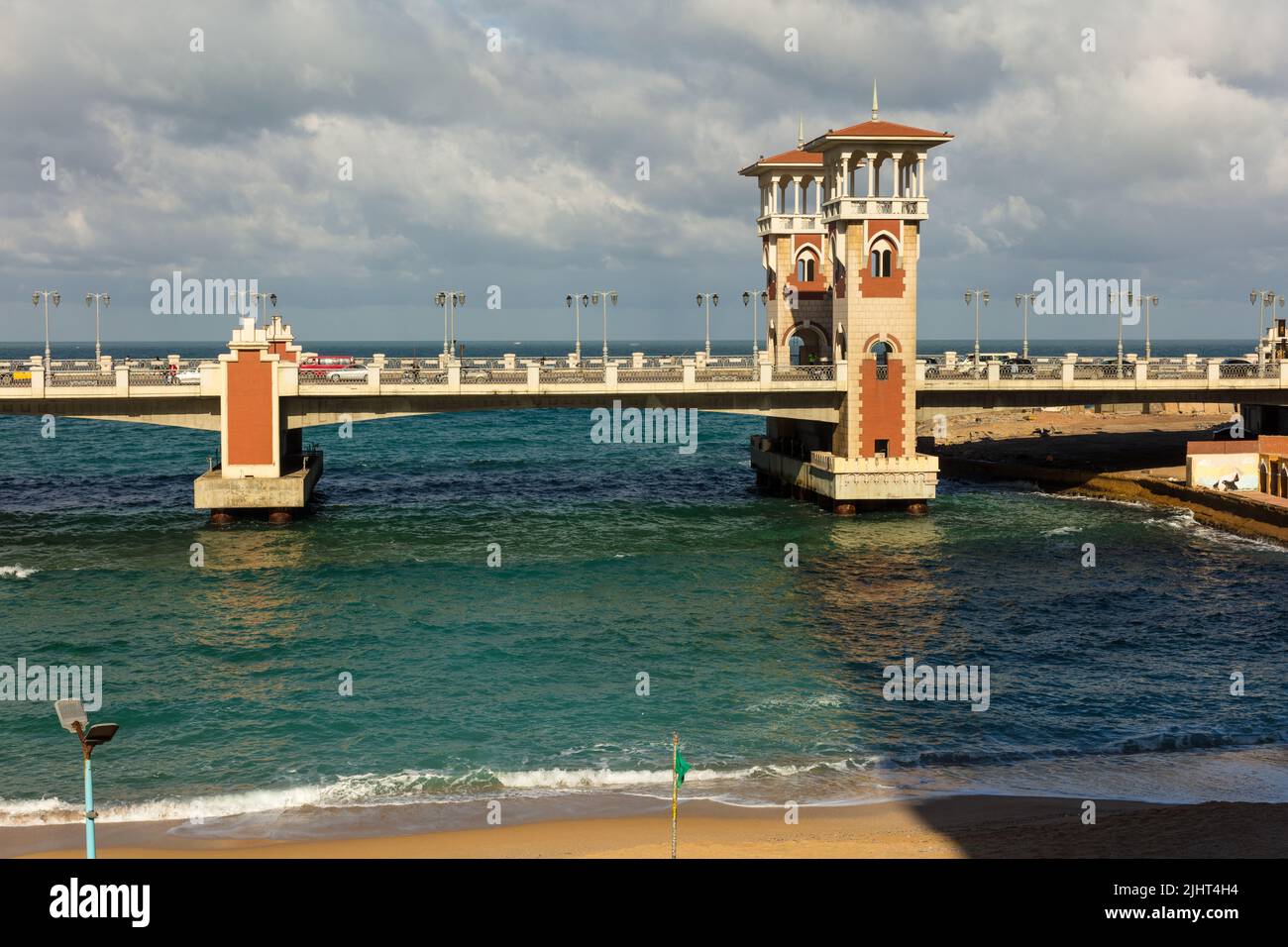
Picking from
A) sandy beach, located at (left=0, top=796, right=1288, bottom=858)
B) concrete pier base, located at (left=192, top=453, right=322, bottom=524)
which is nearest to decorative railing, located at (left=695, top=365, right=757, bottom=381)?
concrete pier base, located at (left=192, top=453, right=322, bottom=524)

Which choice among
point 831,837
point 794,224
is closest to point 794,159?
point 794,224

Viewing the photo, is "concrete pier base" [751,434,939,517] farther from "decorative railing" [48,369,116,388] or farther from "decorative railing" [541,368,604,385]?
"decorative railing" [48,369,116,388]

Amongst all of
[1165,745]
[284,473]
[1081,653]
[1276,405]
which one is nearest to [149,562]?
[284,473]

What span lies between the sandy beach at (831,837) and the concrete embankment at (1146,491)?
35551 millimetres

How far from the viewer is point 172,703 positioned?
112 ft

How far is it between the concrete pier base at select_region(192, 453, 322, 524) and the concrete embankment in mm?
41206

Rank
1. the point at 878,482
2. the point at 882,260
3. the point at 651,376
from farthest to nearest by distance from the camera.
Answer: the point at 882,260 → the point at 878,482 → the point at 651,376

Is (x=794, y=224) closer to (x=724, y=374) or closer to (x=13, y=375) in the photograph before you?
(x=724, y=374)

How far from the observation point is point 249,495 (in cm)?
6106

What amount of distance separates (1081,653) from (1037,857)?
676 inches

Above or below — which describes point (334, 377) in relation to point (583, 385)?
above

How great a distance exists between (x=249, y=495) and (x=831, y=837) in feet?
140

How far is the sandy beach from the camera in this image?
23.9m

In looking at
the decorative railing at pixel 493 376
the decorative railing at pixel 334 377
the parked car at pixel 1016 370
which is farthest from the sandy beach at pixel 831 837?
the parked car at pixel 1016 370
